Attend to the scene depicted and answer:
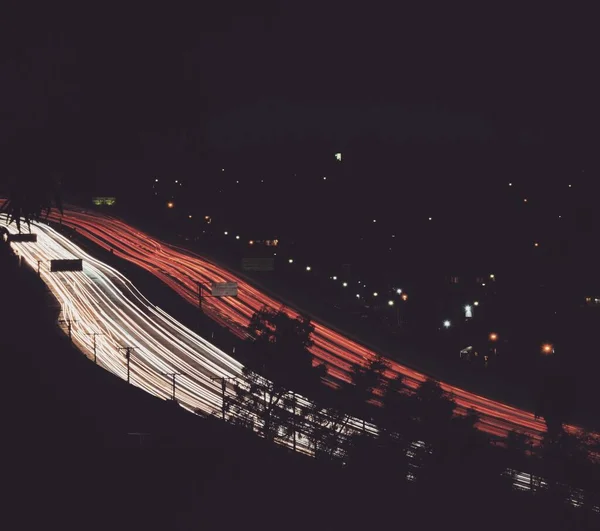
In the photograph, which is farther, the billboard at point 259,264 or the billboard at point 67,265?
the billboard at point 259,264

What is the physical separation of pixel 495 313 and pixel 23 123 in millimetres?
47769

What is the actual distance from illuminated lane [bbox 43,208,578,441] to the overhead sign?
48.8 inches

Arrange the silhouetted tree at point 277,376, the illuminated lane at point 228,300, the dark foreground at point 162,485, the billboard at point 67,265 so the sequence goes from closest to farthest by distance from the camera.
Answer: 1. the dark foreground at point 162,485
2. the silhouetted tree at point 277,376
3. the illuminated lane at point 228,300
4. the billboard at point 67,265

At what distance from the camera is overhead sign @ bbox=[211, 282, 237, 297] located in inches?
1761

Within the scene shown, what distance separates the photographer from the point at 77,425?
6.93 meters

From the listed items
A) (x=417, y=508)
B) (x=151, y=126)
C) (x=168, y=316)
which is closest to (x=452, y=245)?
(x=168, y=316)

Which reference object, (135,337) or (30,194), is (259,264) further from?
(30,194)

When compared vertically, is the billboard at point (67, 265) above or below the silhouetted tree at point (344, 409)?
above

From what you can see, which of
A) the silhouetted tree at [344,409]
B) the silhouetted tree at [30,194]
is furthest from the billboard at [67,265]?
the silhouetted tree at [30,194]

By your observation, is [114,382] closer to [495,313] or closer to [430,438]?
[430,438]

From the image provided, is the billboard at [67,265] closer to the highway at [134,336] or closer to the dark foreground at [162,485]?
the highway at [134,336]

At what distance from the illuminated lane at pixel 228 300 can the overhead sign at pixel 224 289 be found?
1239 mm

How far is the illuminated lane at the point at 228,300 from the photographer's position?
103ft

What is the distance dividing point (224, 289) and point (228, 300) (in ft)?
9.97
